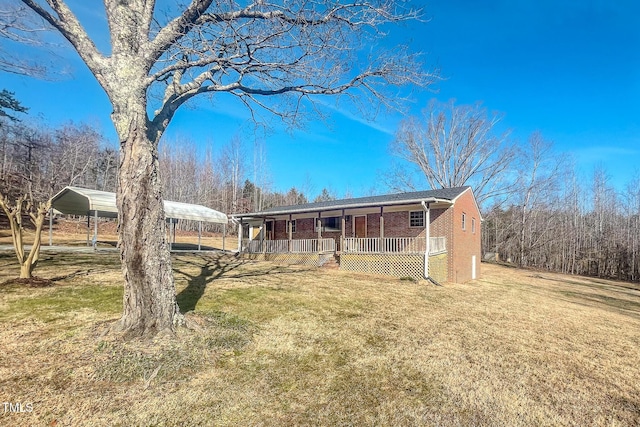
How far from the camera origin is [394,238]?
13625 mm

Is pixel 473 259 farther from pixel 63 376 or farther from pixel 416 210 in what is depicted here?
pixel 63 376

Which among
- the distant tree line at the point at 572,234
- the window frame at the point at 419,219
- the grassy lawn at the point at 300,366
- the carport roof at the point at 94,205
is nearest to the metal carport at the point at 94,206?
the carport roof at the point at 94,205

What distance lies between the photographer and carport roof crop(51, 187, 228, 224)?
14773 millimetres

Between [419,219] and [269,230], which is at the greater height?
[419,219]

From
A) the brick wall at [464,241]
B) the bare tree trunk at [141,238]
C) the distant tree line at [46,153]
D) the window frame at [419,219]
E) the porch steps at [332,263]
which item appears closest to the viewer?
the bare tree trunk at [141,238]

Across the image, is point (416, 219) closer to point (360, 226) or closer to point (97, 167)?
point (360, 226)

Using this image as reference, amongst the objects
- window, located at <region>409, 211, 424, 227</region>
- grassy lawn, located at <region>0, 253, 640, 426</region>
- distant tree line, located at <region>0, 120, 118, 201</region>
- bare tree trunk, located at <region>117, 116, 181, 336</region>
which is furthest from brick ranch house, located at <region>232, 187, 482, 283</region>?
distant tree line, located at <region>0, 120, 118, 201</region>

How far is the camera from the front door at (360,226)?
17.1 metres

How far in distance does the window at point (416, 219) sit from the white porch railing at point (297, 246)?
162 inches

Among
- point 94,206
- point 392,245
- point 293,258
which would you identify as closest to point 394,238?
point 392,245

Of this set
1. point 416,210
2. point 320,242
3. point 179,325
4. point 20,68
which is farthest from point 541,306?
point 20,68

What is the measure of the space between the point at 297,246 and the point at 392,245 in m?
5.16

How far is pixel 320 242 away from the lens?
16.0 meters

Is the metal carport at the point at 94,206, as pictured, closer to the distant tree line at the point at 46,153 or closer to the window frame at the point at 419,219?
the window frame at the point at 419,219
